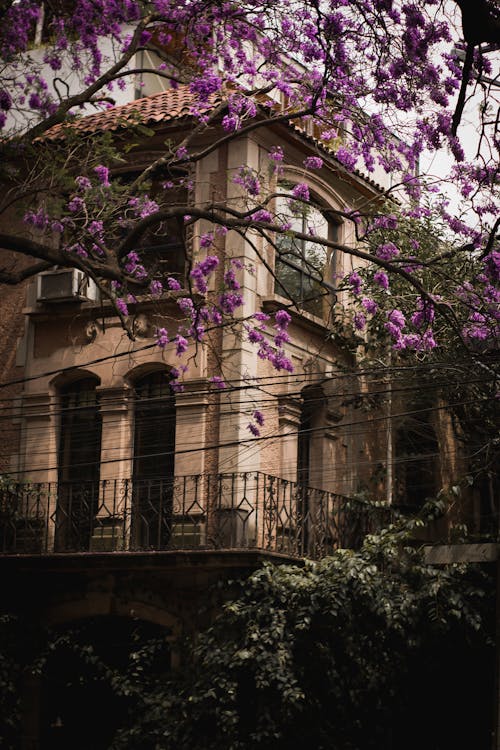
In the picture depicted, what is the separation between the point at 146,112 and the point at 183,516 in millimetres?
6512

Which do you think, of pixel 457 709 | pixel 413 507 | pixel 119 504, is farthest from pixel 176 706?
pixel 413 507

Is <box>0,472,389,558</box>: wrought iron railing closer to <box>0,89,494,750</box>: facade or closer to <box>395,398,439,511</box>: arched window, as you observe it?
<box>0,89,494,750</box>: facade

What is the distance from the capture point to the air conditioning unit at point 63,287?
21.0 meters

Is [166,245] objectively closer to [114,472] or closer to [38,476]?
[114,472]

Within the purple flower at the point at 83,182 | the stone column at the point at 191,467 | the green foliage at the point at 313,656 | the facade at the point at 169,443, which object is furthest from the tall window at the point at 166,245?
the green foliage at the point at 313,656

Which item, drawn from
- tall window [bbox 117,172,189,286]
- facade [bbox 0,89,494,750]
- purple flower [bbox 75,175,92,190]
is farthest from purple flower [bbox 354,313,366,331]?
purple flower [bbox 75,175,92,190]

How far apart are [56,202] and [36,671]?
8.35 metres

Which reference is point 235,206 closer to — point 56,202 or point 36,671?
point 56,202

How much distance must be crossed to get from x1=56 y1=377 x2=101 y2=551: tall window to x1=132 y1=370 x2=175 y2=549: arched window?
714mm

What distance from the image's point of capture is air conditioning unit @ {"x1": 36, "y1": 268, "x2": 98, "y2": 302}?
21.0 metres

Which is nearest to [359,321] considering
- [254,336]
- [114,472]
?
[254,336]

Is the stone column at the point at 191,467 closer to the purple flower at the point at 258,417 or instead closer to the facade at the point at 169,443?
the facade at the point at 169,443

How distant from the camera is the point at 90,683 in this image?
20.6 metres

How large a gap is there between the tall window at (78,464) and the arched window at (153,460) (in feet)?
2.34
